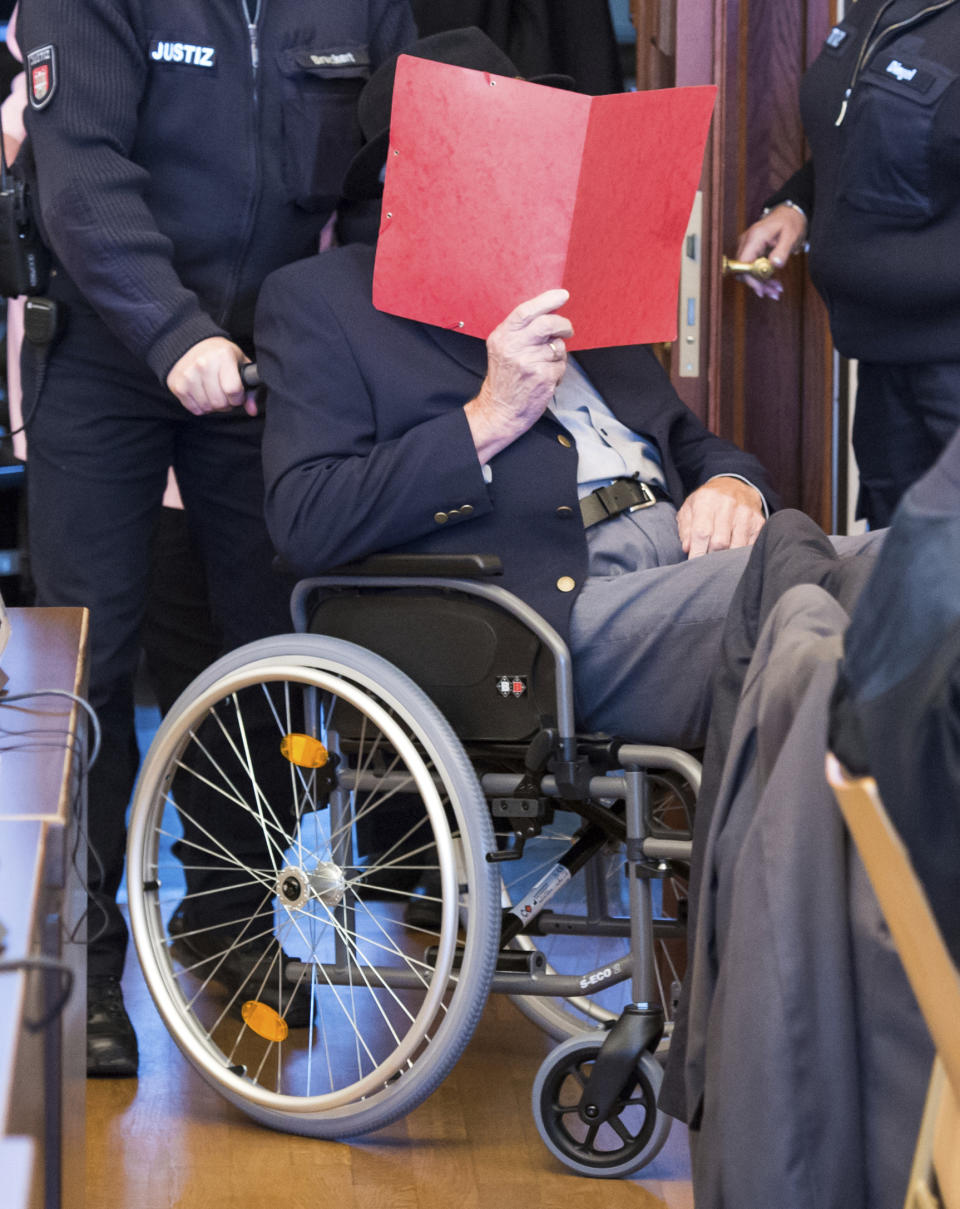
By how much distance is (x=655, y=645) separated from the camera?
1.61m

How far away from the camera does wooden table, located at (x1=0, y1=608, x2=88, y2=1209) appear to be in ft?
1.93

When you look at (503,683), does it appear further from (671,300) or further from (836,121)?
(836,121)

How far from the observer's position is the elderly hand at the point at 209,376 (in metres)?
1.78

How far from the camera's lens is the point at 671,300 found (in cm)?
183

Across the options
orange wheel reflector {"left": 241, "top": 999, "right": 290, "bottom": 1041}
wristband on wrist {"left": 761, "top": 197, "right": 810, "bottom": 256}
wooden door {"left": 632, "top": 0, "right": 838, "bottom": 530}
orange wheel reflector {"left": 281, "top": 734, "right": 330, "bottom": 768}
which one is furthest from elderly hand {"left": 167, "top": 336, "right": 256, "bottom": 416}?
wristband on wrist {"left": 761, "top": 197, "right": 810, "bottom": 256}

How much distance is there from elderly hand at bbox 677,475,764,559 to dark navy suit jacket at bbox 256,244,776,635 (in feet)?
0.28

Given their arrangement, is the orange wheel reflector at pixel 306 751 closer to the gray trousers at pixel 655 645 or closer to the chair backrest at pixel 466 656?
the chair backrest at pixel 466 656

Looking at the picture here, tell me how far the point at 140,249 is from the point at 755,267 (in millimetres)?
974

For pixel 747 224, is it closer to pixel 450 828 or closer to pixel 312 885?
pixel 450 828

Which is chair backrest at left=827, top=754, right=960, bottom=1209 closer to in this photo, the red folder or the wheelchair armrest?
the wheelchair armrest

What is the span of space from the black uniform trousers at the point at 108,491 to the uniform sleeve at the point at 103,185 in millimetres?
130

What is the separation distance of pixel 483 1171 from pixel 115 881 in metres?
0.68

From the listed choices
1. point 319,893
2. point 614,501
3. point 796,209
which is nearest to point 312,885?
point 319,893

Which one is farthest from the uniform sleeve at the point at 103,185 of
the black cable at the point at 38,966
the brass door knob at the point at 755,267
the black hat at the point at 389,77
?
the black cable at the point at 38,966
